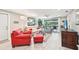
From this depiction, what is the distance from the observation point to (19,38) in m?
3.56

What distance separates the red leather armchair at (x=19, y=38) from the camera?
3.50m

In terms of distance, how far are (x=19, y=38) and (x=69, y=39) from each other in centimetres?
138

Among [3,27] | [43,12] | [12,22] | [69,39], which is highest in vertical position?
[43,12]

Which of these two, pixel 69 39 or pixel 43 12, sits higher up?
pixel 43 12

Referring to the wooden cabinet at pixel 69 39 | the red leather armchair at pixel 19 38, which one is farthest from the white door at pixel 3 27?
the wooden cabinet at pixel 69 39

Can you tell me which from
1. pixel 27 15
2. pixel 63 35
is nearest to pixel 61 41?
pixel 63 35

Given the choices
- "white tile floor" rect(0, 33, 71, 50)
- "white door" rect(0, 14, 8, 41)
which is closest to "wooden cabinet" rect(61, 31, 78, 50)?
"white tile floor" rect(0, 33, 71, 50)

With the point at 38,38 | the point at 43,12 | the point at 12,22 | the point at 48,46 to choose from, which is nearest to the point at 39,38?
the point at 38,38

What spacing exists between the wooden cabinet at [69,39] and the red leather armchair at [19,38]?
0.97 metres

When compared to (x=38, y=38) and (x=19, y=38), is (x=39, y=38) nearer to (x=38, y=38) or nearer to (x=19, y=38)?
(x=38, y=38)

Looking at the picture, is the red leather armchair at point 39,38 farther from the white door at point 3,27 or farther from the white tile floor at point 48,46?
the white door at point 3,27

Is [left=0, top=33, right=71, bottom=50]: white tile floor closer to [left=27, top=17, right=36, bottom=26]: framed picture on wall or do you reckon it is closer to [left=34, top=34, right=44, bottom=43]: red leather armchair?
[left=34, top=34, right=44, bottom=43]: red leather armchair
